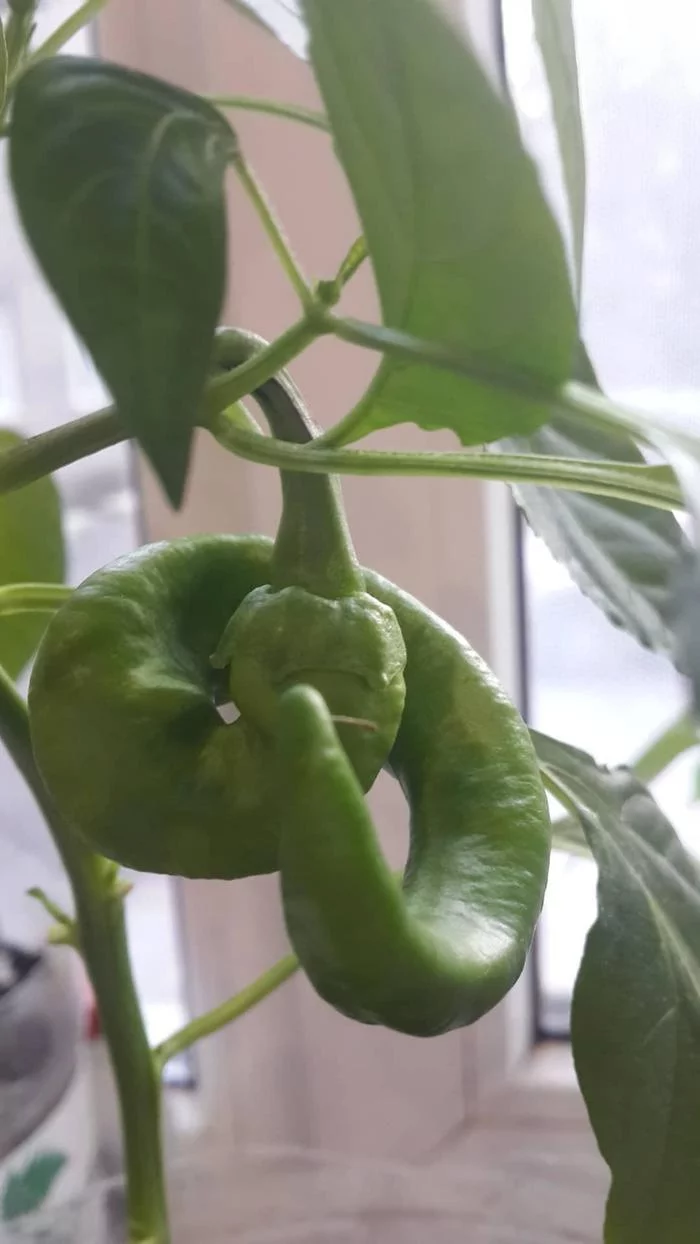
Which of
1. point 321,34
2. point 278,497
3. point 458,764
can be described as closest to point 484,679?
point 458,764

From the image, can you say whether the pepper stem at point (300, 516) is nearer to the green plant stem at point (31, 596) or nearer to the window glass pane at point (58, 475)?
the green plant stem at point (31, 596)

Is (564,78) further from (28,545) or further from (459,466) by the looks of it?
(28,545)

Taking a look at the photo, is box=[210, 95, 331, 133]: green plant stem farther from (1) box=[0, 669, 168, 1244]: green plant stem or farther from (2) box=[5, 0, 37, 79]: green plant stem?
(1) box=[0, 669, 168, 1244]: green plant stem

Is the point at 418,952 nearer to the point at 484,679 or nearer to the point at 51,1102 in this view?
the point at 484,679

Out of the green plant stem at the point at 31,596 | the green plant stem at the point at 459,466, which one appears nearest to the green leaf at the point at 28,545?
the green plant stem at the point at 31,596

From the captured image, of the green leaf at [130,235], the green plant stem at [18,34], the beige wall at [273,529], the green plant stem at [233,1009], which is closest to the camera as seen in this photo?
the green leaf at [130,235]

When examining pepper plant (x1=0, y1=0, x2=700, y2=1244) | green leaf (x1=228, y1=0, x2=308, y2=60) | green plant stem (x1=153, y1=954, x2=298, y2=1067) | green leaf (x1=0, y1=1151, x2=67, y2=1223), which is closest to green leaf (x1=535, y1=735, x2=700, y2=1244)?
pepper plant (x1=0, y1=0, x2=700, y2=1244)

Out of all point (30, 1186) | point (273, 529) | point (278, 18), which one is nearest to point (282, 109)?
point (278, 18)
